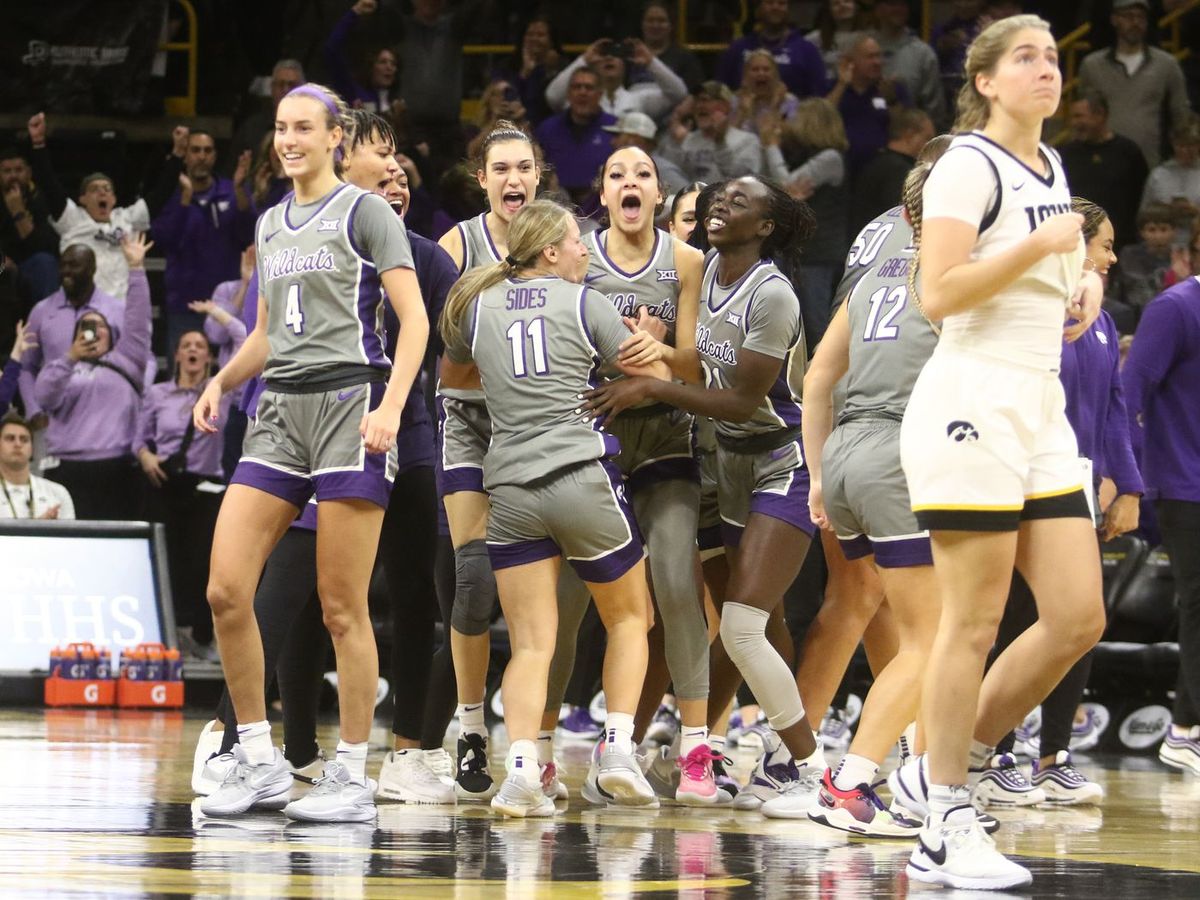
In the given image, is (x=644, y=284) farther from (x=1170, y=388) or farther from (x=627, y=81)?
(x=627, y=81)

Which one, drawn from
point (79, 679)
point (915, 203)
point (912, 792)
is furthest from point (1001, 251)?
point (79, 679)

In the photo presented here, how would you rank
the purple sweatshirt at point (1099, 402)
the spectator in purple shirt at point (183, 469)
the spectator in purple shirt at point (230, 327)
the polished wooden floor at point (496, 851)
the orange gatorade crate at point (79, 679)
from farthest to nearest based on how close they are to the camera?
the spectator in purple shirt at point (183, 469)
the spectator in purple shirt at point (230, 327)
the orange gatorade crate at point (79, 679)
the purple sweatshirt at point (1099, 402)
the polished wooden floor at point (496, 851)

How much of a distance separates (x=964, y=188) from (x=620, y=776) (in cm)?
228

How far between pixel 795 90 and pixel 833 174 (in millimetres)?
1688

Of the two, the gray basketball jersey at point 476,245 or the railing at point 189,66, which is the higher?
the railing at point 189,66

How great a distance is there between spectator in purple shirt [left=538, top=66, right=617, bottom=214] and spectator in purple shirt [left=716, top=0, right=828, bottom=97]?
4.97 ft

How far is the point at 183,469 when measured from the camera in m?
11.3

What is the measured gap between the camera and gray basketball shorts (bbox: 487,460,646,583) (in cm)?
571

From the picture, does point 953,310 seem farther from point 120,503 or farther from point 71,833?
point 120,503

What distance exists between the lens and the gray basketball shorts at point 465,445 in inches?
246

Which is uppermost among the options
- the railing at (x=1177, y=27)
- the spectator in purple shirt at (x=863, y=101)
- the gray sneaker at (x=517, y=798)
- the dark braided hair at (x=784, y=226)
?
the railing at (x=1177, y=27)

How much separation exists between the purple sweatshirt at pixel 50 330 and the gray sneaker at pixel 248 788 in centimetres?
656

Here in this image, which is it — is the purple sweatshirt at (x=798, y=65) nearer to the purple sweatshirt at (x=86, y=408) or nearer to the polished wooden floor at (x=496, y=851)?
the purple sweatshirt at (x=86, y=408)

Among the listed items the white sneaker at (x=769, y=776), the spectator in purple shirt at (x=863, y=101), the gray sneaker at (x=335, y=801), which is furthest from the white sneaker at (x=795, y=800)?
the spectator in purple shirt at (x=863, y=101)
